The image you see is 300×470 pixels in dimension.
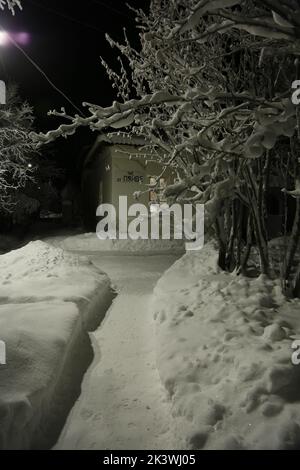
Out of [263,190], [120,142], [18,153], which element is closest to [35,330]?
[263,190]

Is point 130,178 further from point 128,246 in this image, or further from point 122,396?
point 122,396

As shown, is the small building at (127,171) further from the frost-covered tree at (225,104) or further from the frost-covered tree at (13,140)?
the frost-covered tree at (225,104)

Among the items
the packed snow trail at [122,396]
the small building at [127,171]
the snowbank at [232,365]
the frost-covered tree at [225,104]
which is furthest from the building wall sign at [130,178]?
the snowbank at [232,365]

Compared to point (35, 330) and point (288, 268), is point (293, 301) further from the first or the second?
point (35, 330)

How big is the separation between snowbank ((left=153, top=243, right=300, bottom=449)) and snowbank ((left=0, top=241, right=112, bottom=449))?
119 cm

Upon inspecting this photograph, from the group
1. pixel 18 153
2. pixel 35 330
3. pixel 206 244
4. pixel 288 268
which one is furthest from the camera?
pixel 18 153

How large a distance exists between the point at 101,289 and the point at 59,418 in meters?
4.91

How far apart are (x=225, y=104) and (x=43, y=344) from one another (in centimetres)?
705

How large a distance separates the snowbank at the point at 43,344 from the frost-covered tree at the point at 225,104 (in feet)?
8.18

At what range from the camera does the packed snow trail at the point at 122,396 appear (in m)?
3.83

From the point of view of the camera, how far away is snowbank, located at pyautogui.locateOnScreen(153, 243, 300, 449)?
3.60m

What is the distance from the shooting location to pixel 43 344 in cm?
501

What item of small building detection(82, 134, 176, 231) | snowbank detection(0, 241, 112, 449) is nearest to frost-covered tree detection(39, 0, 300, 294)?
snowbank detection(0, 241, 112, 449)
